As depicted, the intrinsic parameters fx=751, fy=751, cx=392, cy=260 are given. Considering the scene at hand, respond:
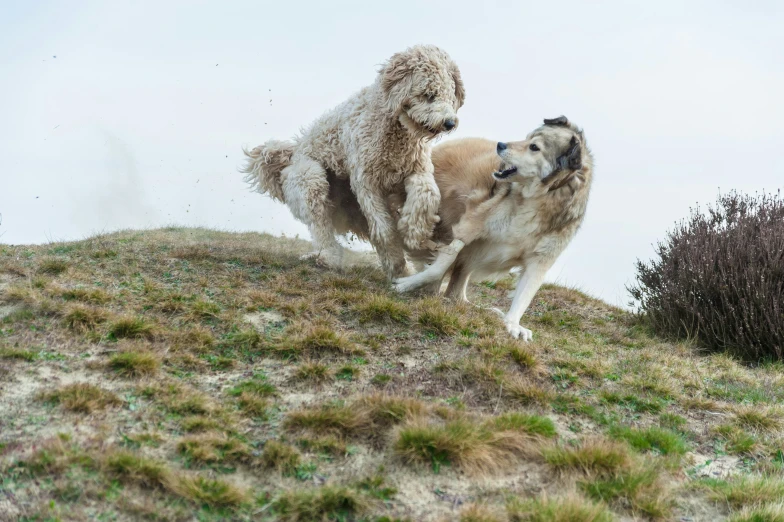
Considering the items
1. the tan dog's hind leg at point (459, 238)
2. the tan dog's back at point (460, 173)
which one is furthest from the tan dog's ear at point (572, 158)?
the tan dog's back at point (460, 173)

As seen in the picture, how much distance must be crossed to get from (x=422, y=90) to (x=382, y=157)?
0.82m

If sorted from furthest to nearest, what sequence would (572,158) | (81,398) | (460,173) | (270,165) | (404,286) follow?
(270,165) < (460,173) < (404,286) < (572,158) < (81,398)

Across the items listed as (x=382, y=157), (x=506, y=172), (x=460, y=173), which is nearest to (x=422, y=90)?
(x=382, y=157)

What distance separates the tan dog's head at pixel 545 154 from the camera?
6.99m

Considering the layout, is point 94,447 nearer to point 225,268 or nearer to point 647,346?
point 225,268

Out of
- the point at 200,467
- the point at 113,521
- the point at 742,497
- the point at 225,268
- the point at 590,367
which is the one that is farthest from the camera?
the point at 225,268

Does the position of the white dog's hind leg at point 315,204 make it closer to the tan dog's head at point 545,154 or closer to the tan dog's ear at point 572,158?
the tan dog's head at point 545,154

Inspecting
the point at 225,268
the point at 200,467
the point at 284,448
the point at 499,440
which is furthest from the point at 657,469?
the point at 225,268

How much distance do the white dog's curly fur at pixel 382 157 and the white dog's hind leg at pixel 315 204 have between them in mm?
11

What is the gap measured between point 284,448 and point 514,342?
2.79 metres

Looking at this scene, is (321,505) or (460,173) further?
(460,173)

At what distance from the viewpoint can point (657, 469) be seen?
4.85m

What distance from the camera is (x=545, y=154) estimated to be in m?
7.05

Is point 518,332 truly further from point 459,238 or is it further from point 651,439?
point 651,439
